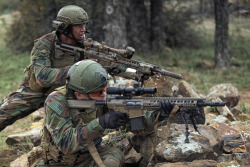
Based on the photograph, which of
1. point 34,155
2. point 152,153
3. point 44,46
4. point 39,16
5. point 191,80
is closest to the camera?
point 152,153

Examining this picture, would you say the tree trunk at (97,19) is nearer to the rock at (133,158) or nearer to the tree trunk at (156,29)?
the tree trunk at (156,29)

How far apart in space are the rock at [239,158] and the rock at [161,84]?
1291 mm

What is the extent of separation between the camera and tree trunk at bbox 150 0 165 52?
1474 centimetres

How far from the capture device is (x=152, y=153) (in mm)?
4164

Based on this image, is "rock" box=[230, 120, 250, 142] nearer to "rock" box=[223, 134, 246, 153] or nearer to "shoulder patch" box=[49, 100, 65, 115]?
"rock" box=[223, 134, 246, 153]

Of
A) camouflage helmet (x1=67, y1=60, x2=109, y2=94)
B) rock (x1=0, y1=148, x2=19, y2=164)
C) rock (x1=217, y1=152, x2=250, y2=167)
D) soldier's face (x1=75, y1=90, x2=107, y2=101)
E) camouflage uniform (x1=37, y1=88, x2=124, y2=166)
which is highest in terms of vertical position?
camouflage helmet (x1=67, y1=60, x2=109, y2=94)

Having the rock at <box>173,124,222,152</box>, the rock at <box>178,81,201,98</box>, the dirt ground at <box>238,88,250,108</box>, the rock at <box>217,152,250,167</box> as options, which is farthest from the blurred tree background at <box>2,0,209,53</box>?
the rock at <box>217,152,250,167</box>

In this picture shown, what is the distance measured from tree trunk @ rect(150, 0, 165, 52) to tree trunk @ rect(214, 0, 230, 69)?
3285mm

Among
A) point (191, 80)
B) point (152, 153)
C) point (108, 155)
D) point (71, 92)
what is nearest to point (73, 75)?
point (71, 92)

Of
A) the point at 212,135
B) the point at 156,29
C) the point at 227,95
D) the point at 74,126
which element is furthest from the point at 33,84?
the point at 156,29

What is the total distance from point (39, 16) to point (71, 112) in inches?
394

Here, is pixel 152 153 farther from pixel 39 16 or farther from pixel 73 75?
pixel 39 16

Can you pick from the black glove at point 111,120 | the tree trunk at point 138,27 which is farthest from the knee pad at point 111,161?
the tree trunk at point 138,27

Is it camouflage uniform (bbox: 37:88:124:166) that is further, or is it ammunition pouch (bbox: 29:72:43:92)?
ammunition pouch (bbox: 29:72:43:92)
